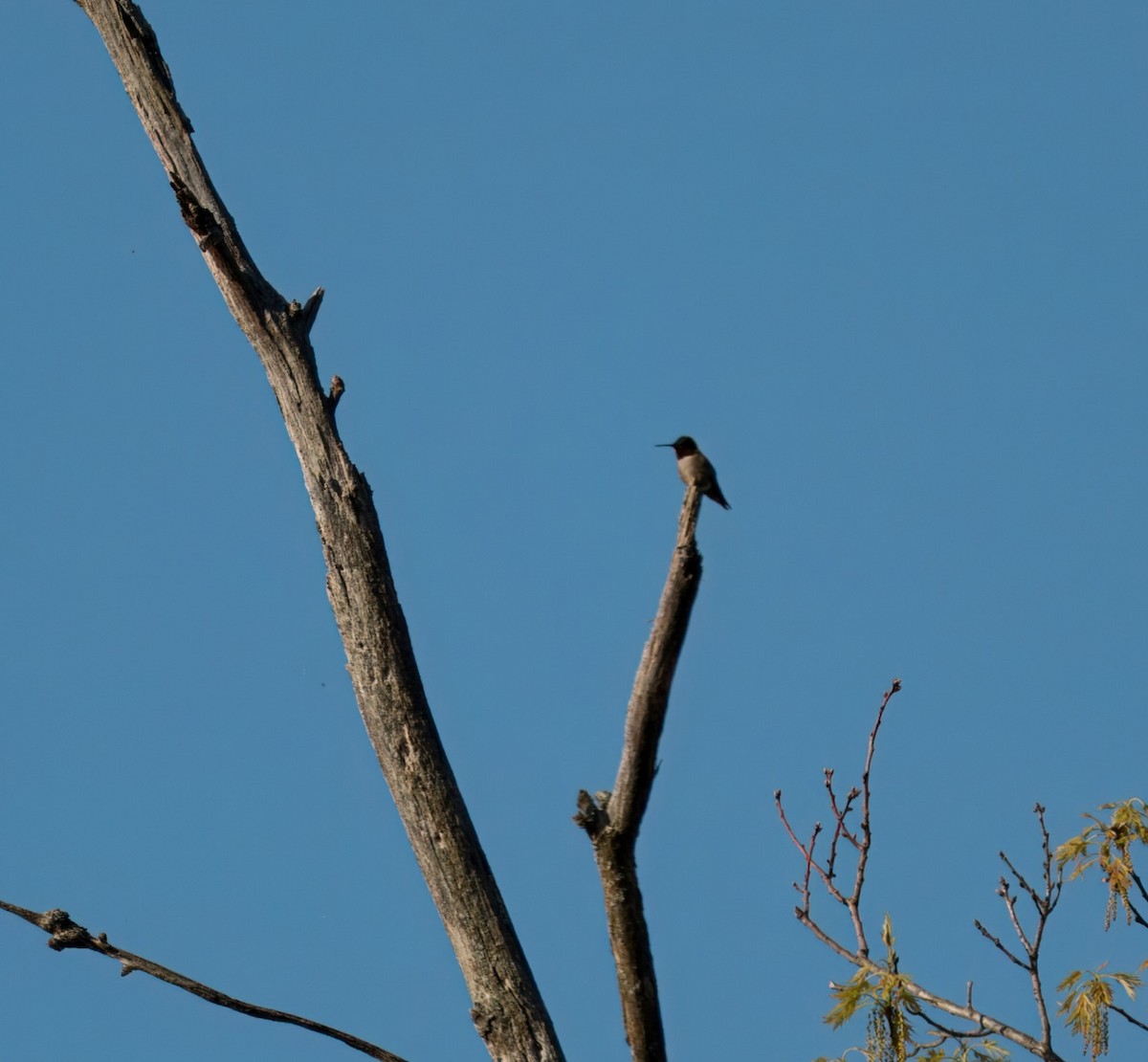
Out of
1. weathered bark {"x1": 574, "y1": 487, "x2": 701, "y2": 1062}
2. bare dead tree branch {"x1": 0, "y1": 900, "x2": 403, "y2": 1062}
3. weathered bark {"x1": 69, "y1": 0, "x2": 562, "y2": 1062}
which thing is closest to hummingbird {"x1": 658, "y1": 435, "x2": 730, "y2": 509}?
weathered bark {"x1": 574, "y1": 487, "x2": 701, "y2": 1062}

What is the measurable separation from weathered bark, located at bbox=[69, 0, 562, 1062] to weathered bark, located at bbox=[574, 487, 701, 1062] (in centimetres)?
73

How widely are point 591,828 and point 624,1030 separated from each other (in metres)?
0.59

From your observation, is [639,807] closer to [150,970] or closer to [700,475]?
[700,475]

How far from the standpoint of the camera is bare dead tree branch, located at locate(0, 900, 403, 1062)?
4.30 m

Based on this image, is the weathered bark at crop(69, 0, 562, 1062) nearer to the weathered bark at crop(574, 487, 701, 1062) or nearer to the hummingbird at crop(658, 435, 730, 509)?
the weathered bark at crop(574, 487, 701, 1062)

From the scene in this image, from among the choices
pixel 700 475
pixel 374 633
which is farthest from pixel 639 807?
pixel 374 633

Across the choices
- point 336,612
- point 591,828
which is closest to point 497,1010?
point 591,828

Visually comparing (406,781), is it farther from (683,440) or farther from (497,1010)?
(683,440)

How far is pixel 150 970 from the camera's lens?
4480 millimetres

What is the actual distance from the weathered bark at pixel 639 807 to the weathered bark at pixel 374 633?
2.41 feet

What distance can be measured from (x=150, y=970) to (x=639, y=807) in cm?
178

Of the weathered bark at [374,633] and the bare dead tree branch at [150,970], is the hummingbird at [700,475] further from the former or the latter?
the bare dead tree branch at [150,970]

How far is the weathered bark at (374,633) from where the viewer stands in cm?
458

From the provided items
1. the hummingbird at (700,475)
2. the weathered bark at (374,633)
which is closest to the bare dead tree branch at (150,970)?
the weathered bark at (374,633)
